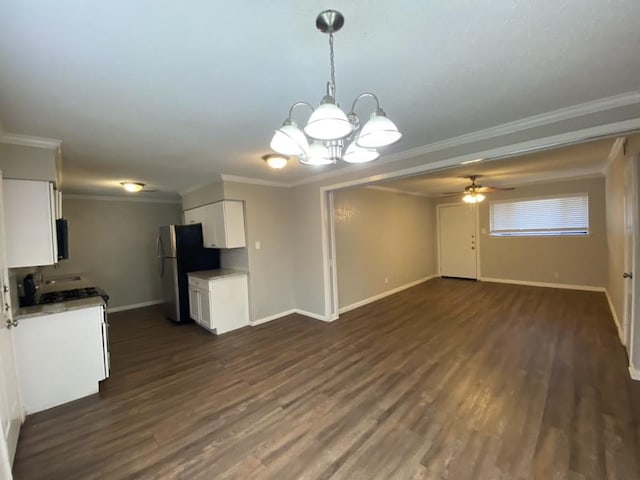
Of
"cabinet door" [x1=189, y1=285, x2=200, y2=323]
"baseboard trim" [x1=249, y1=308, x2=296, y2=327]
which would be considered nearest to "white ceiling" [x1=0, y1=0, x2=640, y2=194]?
"cabinet door" [x1=189, y1=285, x2=200, y2=323]

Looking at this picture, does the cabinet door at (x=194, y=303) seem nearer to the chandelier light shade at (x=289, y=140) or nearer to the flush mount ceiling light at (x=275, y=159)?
the flush mount ceiling light at (x=275, y=159)

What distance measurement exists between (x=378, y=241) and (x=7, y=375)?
206 inches

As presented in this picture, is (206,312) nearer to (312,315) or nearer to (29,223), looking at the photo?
(312,315)

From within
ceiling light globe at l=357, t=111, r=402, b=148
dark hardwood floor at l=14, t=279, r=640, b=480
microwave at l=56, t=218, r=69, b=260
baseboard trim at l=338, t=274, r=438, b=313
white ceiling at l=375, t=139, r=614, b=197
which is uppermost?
white ceiling at l=375, t=139, r=614, b=197

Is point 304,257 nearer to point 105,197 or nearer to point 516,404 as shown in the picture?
point 516,404

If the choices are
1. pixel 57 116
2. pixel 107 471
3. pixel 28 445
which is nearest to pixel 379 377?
pixel 107 471

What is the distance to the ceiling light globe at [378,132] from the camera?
1358 millimetres

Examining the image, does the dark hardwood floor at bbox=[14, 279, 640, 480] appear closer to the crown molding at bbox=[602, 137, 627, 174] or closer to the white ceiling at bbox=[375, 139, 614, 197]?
the white ceiling at bbox=[375, 139, 614, 197]

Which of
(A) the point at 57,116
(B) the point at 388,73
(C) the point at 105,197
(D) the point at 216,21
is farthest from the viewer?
(C) the point at 105,197

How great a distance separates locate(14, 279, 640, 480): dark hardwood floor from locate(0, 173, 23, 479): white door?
0.54ft

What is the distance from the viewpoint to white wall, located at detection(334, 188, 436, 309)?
16.6 feet

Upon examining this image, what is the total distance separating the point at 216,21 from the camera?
47.3 inches

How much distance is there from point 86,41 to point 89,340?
2.62 metres

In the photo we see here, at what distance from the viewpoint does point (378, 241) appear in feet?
19.1
